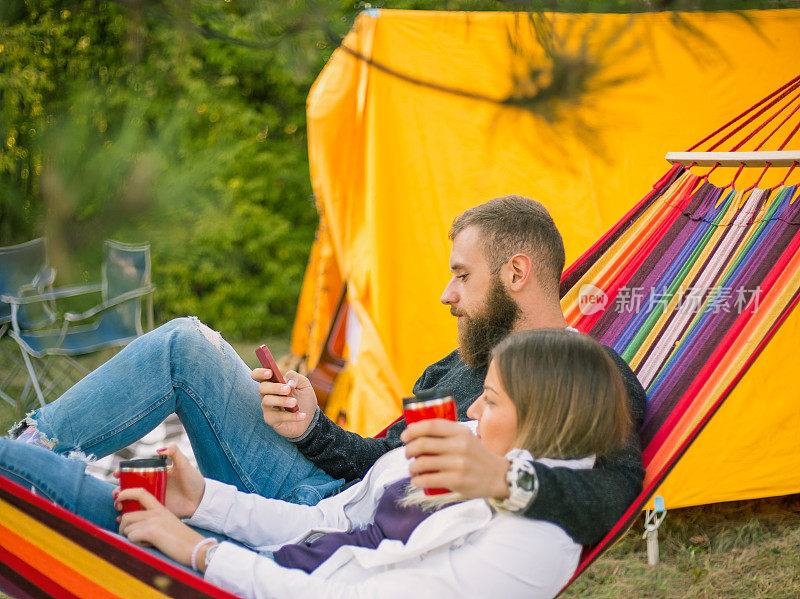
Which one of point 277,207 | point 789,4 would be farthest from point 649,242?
point 277,207

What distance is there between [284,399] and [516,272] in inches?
21.9

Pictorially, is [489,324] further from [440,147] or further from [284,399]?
[440,147]

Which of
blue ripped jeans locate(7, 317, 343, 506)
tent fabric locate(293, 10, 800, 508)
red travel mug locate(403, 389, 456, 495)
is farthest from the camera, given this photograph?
tent fabric locate(293, 10, 800, 508)

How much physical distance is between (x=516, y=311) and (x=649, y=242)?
0.68 m

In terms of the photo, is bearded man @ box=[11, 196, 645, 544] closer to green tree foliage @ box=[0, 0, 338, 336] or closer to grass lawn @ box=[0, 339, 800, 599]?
green tree foliage @ box=[0, 0, 338, 336]

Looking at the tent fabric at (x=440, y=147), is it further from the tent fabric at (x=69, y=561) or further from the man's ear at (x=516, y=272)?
the tent fabric at (x=69, y=561)

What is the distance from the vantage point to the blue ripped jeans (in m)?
1.69

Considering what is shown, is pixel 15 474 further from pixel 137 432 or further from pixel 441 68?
pixel 441 68

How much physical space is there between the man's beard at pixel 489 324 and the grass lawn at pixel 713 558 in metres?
0.87

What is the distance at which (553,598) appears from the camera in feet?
4.21

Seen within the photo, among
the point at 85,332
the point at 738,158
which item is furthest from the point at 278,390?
the point at 85,332

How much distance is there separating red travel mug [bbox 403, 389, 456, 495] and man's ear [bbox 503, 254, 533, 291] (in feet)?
2.25

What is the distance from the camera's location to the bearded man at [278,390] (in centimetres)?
169

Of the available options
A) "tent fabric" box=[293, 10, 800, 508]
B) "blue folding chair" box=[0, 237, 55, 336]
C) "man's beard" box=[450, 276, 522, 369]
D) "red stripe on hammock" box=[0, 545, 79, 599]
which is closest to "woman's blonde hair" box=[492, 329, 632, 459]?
"man's beard" box=[450, 276, 522, 369]
